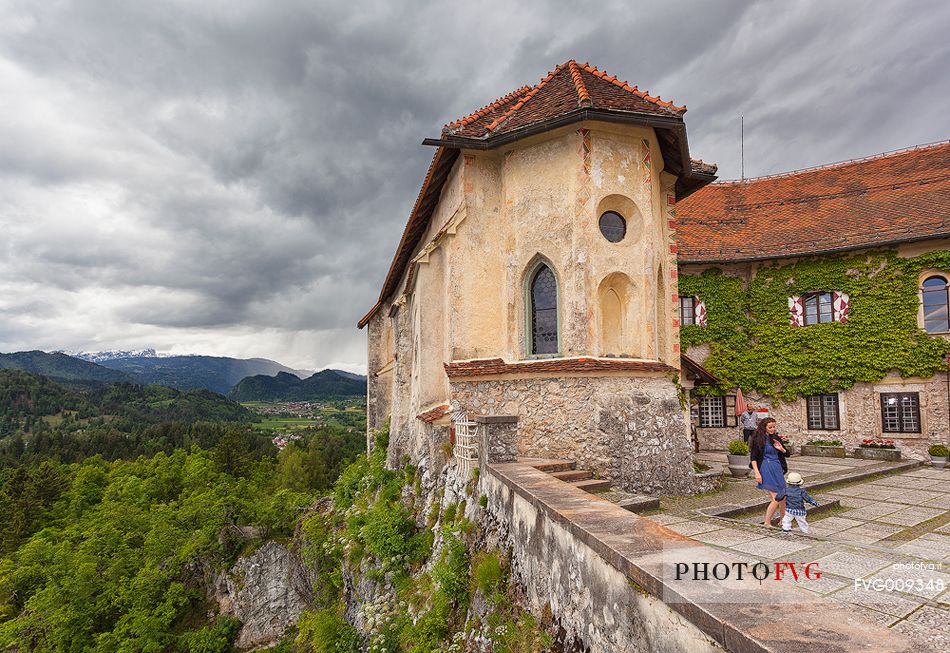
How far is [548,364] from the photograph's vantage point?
961 centimetres

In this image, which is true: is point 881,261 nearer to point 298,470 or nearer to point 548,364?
point 548,364

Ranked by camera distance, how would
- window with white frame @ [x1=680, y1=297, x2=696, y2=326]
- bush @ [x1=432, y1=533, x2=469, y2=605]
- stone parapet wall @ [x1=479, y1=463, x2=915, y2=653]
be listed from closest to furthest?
stone parapet wall @ [x1=479, y1=463, x2=915, y2=653] → bush @ [x1=432, y1=533, x2=469, y2=605] → window with white frame @ [x1=680, y1=297, x2=696, y2=326]

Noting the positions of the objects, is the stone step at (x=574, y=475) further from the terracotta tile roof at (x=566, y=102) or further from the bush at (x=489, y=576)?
the terracotta tile roof at (x=566, y=102)

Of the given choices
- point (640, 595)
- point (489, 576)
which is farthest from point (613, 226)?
point (640, 595)

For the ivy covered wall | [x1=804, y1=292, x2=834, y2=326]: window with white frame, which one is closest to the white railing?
the ivy covered wall

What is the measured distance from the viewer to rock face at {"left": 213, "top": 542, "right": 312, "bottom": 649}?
22047mm

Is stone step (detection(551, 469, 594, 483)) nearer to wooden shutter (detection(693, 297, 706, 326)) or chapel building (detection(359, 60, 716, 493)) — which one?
chapel building (detection(359, 60, 716, 493))

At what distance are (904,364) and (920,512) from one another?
500 inches

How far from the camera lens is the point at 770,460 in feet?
22.8

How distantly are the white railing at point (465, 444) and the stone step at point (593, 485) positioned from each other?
1926mm

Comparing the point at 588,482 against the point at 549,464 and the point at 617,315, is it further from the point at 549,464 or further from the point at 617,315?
the point at 617,315

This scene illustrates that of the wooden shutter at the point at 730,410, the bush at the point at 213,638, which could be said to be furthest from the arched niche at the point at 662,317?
the bush at the point at 213,638

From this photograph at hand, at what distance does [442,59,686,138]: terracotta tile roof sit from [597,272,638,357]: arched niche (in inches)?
135

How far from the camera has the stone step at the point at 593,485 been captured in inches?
331
